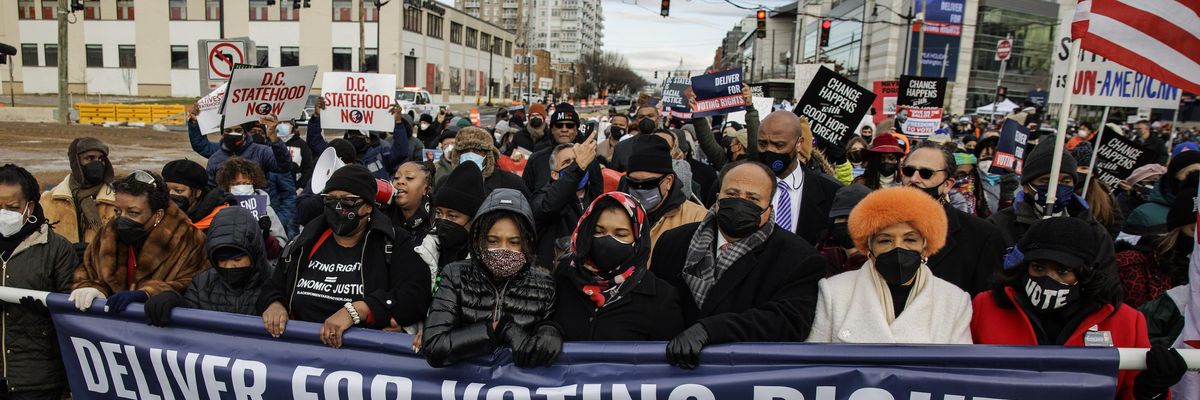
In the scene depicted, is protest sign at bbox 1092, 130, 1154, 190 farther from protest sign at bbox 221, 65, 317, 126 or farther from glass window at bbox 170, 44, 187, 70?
glass window at bbox 170, 44, 187, 70

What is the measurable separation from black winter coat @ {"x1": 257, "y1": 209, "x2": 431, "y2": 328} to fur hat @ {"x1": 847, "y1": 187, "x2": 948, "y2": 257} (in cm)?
188

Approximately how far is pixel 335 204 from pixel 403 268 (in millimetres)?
418

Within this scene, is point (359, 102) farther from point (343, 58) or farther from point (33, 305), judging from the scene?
point (343, 58)

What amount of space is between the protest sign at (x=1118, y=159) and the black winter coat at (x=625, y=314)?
591 cm

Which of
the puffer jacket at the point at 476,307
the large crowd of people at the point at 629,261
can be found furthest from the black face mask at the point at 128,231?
the puffer jacket at the point at 476,307

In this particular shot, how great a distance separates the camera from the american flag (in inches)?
147

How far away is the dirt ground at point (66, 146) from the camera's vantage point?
1519cm

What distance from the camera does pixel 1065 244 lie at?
8.59ft

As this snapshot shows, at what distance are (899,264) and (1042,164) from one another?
2.46m

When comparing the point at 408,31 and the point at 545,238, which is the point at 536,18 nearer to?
the point at 408,31

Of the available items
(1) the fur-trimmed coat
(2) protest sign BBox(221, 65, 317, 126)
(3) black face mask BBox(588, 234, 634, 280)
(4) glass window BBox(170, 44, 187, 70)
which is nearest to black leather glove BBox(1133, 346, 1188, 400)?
(3) black face mask BBox(588, 234, 634, 280)

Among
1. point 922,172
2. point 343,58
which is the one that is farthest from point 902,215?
point 343,58

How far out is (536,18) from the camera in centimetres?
16188

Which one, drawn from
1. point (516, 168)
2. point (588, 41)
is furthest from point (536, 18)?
point (516, 168)
